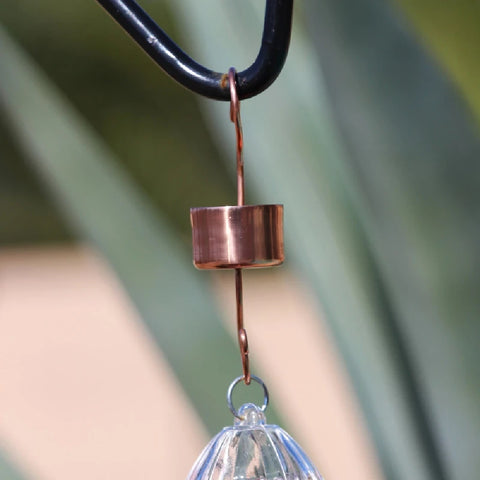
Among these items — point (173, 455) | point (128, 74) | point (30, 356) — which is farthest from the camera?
point (30, 356)

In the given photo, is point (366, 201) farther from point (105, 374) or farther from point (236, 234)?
point (105, 374)

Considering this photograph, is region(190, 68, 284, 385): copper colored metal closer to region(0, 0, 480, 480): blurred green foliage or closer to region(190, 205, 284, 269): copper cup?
region(190, 205, 284, 269): copper cup

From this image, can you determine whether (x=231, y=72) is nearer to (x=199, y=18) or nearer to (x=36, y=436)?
(x=199, y=18)

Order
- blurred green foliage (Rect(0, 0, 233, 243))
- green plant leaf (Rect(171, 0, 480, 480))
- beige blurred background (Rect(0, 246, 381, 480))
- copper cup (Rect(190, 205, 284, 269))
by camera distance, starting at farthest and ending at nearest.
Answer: beige blurred background (Rect(0, 246, 381, 480)), blurred green foliage (Rect(0, 0, 233, 243)), green plant leaf (Rect(171, 0, 480, 480)), copper cup (Rect(190, 205, 284, 269))

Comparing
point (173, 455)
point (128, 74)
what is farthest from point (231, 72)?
point (173, 455)

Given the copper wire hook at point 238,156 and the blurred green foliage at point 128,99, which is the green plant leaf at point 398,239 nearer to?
the copper wire hook at point 238,156

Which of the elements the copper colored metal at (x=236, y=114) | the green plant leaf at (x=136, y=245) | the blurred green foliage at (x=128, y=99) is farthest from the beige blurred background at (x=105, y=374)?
the copper colored metal at (x=236, y=114)

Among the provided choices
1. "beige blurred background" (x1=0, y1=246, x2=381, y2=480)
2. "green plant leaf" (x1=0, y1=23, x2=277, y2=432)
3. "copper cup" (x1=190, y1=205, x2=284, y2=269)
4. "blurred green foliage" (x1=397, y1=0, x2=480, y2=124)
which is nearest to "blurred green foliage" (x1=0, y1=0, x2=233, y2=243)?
"beige blurred background" (x1=0, y1=246, x2=381, y2=480)
